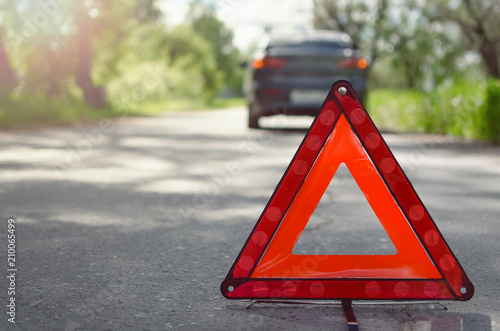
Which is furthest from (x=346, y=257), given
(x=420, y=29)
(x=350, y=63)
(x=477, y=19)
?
(x=420, y=29)

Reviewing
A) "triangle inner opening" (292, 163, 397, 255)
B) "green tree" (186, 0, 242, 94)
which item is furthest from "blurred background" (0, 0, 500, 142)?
"green tree" (186, 0, 242, 94)

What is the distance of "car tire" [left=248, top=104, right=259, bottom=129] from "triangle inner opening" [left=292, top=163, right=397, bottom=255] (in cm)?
612

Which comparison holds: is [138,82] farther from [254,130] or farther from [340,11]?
[254,130]

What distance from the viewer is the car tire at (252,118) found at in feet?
39.3

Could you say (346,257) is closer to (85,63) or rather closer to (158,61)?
(85,63)

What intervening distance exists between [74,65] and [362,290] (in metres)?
21.2

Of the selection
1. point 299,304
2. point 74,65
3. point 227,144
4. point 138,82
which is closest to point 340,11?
point 138,82

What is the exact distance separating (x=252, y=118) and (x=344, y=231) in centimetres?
816

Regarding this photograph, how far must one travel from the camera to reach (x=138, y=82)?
97.7ft

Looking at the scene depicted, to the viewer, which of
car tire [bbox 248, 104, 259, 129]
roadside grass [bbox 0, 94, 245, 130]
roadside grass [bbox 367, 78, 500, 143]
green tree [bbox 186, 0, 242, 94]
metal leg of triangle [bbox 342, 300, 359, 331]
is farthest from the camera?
green tree [bbox 186, 0, 242, 94]

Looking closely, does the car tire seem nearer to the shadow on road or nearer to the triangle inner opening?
the triangle inner opening

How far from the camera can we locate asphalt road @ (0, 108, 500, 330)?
9.04ft

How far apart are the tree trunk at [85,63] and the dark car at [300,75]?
11668mm

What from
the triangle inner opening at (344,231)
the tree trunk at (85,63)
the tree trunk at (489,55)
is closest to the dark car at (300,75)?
the triangle inner opening at (344,231)
